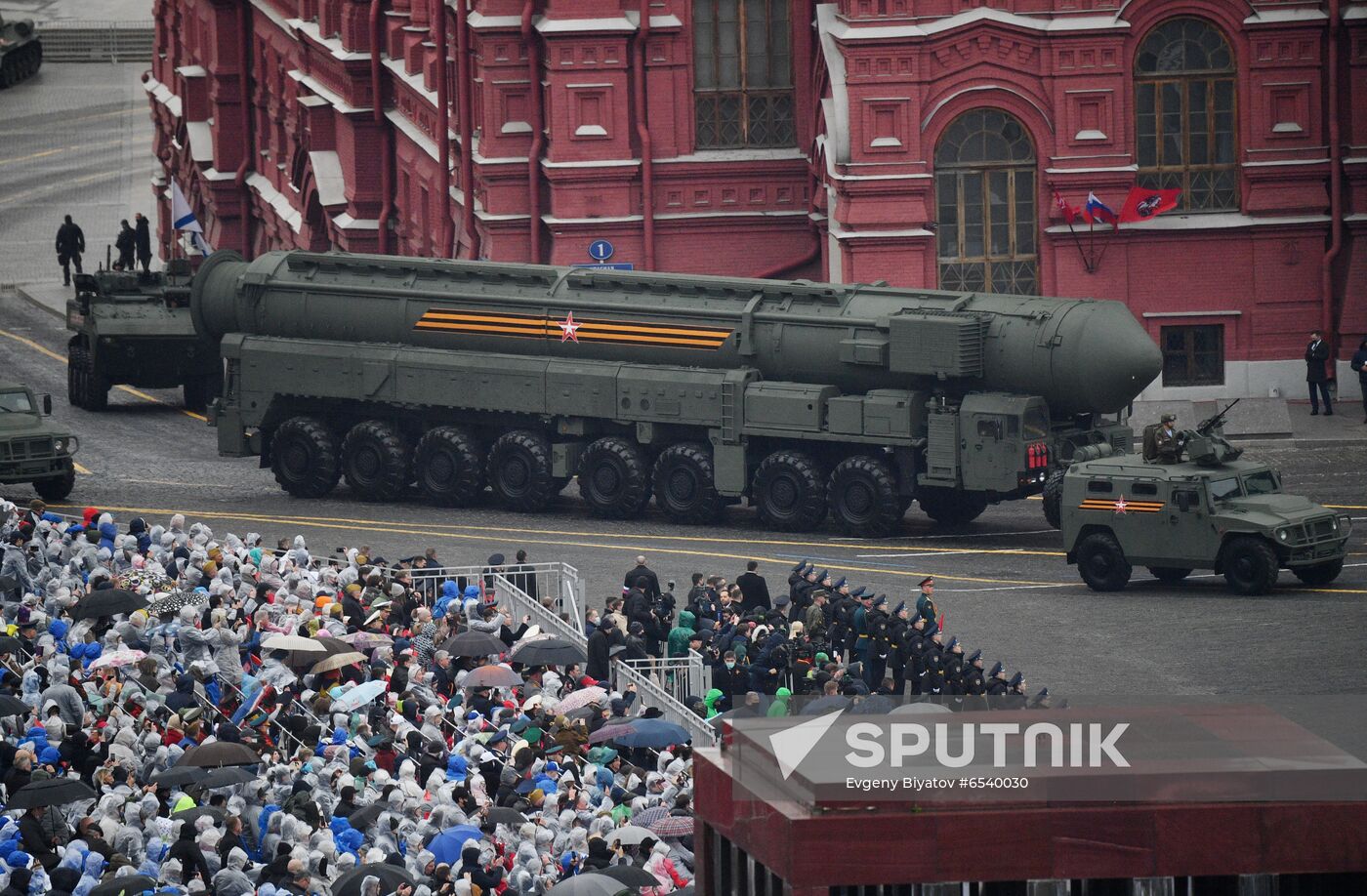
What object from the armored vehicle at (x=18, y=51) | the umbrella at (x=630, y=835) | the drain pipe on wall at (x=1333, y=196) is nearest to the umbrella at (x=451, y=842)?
the umbrella at (x=630, y=835)

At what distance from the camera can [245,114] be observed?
6681cm

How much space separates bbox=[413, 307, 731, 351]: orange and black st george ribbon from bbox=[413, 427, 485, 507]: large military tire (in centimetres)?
162

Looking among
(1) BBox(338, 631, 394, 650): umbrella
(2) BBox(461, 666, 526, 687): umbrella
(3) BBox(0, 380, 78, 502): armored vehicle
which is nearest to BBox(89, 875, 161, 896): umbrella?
(2) BBox(461, 666, 526, 687): umbrella

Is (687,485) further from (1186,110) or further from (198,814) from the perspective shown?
(198,814)

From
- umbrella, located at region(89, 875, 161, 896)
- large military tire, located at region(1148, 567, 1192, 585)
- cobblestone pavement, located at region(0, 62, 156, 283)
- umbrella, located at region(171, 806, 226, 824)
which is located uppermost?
cobblestone pavement, located at region(0, 62, 156, 283)

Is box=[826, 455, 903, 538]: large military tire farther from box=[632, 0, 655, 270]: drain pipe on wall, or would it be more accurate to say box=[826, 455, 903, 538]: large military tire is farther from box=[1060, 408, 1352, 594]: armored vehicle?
box=[632, 0, 655, 270]: drain pipe on wall

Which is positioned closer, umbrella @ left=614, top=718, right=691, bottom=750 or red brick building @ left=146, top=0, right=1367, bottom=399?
umbrella @ left=614, top=718, right=691, bottom=750

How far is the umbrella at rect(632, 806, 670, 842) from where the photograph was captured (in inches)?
849

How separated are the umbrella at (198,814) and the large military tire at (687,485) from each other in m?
17.7

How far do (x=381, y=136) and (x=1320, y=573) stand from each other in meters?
27.9

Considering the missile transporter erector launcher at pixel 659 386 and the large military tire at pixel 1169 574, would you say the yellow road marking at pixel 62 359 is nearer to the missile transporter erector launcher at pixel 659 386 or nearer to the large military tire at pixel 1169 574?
the missile transporter erector launcher at pixel 659 386

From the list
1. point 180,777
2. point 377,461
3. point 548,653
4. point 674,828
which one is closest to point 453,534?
point 377,461

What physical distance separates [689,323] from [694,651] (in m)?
11.1

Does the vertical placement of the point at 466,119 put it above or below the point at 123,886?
above
